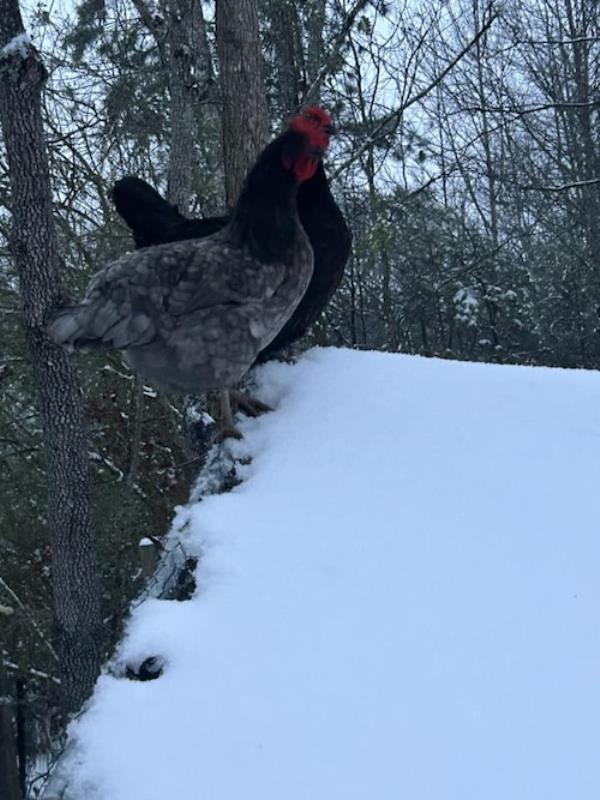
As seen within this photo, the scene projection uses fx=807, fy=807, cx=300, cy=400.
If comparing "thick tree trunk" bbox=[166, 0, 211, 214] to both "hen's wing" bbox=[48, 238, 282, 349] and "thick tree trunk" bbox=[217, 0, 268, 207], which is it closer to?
"thick tree trunk" bbox=[217, 0, 268, 207]

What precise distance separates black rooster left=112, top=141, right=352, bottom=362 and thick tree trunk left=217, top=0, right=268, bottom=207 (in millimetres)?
1068

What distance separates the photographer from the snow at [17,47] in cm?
411

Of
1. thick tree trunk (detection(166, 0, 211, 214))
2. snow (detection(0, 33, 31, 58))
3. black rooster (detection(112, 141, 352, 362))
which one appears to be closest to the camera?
black rooster (detection(112, 141, 352, 362))

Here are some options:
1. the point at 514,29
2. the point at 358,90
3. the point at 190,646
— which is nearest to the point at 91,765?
the point at 190,646

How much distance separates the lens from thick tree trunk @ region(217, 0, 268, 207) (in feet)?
15.1

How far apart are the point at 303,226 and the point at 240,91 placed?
166 centimetres

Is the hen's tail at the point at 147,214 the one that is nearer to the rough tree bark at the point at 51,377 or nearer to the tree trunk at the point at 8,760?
the rough tree bark at the point at 51,377

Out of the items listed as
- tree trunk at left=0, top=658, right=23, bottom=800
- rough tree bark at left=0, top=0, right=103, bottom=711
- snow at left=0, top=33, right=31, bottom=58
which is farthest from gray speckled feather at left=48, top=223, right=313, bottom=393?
tree trunk at left=0, top=658, right=23, bottom=800

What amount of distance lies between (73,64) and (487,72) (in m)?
7.18

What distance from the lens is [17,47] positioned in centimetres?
414

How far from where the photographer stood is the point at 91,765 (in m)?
1.65

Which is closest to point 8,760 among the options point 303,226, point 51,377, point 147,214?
point 51,377

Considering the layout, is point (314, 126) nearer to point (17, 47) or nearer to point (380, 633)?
point (380, 633)

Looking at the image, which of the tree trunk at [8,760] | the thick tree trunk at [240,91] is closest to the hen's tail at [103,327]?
the thick tree trunk at [240,91]
